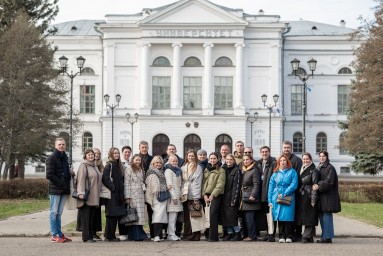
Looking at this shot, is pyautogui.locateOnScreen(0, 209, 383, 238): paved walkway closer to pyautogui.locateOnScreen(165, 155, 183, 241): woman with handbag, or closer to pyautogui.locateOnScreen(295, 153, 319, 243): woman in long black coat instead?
pyautogui.locateOnScreen(295, 153, 319, 243): woman in long black coat

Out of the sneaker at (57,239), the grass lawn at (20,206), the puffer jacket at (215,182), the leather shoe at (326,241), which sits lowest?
the grass lawn at (20,206)

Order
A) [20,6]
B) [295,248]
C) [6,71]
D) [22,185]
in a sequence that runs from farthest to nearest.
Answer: [20,6] < [6,71] < [22,185] < [295,248]

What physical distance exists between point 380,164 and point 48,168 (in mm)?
31047

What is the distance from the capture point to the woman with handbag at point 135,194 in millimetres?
17078

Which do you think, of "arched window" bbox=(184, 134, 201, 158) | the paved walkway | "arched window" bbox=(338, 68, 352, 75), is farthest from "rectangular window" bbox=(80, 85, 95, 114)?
the paved walkway

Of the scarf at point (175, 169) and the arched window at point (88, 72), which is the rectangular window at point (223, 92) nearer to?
the arched window at point (88, 72)

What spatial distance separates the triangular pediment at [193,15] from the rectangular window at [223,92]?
15.7 ft

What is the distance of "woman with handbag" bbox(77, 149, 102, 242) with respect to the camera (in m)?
16.7

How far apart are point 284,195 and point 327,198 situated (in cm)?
96

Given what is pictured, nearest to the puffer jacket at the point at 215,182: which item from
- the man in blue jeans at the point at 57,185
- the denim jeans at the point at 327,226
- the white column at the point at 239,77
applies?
the denim jeans at the point at 327,226

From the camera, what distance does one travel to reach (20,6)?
43875mm

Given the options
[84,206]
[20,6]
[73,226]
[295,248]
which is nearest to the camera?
[295,248]

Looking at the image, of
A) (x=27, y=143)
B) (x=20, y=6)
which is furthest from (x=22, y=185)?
(x=20, y=6)

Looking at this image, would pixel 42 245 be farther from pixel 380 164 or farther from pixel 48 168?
pixel 380 164
